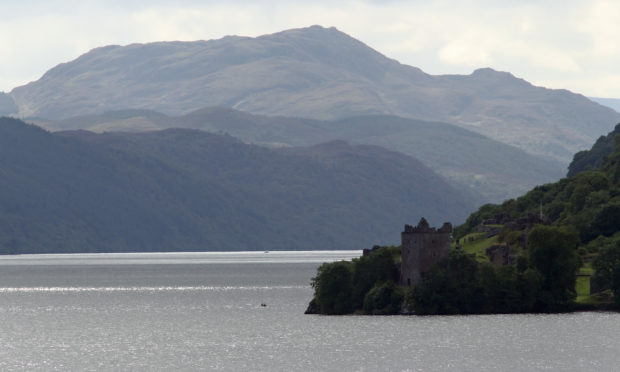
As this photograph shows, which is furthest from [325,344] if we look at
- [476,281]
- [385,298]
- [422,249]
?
[476,281]

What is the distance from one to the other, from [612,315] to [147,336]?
191ft

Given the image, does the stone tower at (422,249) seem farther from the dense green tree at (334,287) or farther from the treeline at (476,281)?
the dense green tree at (334,287)

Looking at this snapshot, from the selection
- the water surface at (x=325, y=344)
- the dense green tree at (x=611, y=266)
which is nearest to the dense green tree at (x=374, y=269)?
the water surface at (x=325, y=344)

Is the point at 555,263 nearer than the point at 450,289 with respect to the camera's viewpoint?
Yes

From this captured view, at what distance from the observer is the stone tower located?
149 meters

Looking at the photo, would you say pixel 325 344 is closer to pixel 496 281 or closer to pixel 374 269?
A: pixel 374 269

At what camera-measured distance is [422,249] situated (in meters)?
149

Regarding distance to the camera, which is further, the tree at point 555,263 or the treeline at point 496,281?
the tree at point 555,263

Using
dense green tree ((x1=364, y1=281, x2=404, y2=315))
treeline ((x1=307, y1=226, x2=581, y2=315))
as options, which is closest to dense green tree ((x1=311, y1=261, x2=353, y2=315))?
treeline ((x1=307, y1=226, x2=581, y2=315))

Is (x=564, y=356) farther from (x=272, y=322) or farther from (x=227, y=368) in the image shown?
(x=272, y=322)

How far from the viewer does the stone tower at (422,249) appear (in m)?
149

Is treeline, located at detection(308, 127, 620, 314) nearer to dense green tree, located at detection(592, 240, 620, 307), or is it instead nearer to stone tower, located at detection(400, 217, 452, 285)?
dense green tree, located at detection(592, 240, 620, 307)

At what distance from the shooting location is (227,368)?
116 meters

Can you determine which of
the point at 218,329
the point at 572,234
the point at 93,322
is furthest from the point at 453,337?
the point at 93,322
